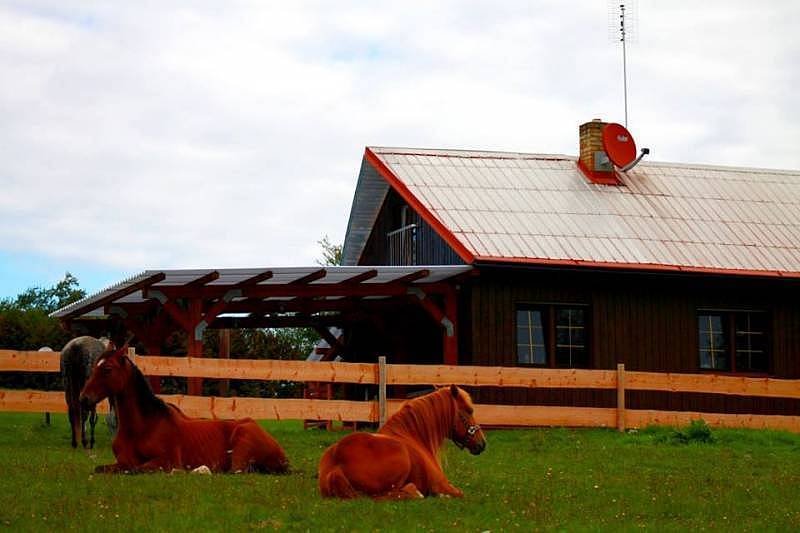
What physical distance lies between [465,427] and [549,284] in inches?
475

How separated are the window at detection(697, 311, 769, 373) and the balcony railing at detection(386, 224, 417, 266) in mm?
5534

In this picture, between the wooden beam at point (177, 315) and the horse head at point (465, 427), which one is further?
the wooden beam at point (177, 315)

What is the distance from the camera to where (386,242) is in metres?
27.2

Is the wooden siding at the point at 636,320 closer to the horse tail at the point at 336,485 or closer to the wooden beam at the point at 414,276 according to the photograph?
the wooden beam at the point at 414,276

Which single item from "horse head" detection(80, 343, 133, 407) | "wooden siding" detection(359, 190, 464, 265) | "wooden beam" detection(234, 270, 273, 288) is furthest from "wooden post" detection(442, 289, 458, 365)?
"horse head" detection(80, 343, 133, 407)

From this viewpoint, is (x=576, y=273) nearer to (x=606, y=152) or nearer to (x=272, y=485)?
(x=606, y=152)

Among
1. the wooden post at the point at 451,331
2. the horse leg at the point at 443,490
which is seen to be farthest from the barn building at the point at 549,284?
the horse leg at the point at 443,490

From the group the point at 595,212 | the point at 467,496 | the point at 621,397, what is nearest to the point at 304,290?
the point at 621,397

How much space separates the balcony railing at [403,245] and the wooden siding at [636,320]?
3.04 metres

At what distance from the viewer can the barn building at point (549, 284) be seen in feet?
72.2

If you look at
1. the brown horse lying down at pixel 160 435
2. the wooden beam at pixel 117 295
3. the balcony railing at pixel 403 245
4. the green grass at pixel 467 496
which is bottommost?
the green grass at pixel 467 496

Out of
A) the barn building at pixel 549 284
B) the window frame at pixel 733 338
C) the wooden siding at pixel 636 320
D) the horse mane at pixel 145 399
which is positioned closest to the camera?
the horse mane at pixel 145 399

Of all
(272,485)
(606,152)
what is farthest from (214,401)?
(606,152)

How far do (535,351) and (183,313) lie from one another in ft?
20.7
